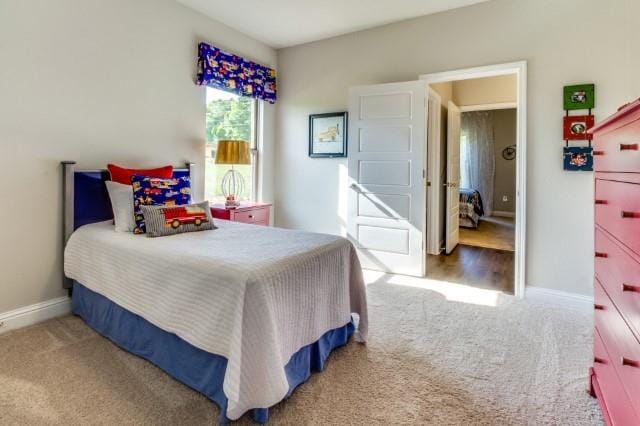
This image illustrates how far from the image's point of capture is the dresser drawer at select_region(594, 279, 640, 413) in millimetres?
1080

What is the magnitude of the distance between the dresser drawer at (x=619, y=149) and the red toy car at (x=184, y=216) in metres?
2.27

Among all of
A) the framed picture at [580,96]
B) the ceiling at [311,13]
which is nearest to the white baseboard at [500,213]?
the framed picture at [580,96]

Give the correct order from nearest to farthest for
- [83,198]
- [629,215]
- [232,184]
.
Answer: [629,215] → [83,198] → [232,184]

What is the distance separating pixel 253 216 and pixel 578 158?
2.90 metres

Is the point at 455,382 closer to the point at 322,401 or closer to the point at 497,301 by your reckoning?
the point at 322,401

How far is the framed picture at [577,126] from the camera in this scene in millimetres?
2766

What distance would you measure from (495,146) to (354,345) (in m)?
7.56

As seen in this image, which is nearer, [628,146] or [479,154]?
[628,146]

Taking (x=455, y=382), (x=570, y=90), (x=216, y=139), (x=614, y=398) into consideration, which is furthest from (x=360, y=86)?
(x=614, y=398)

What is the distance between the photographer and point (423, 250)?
3.57m

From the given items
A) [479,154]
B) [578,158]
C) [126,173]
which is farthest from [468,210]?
[126,173]

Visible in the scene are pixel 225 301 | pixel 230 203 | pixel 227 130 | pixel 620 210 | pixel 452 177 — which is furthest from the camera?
pixel 452 177

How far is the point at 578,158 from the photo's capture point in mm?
2820

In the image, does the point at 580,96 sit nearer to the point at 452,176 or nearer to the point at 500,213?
the point at 452,176
